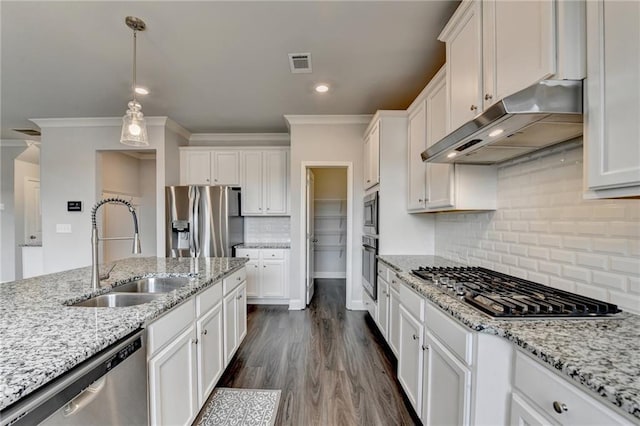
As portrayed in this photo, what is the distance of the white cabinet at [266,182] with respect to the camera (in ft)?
14.8

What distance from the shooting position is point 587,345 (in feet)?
2.93

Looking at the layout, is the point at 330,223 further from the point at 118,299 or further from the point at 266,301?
the point at 118,299

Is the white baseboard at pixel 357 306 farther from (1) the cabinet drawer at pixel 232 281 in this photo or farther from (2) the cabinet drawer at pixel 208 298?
(2) the cabinet drawer at pixel 208 298

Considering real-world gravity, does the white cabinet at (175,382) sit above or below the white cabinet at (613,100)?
below

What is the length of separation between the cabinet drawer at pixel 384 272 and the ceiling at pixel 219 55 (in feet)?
6.07

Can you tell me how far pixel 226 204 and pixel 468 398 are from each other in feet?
12.1

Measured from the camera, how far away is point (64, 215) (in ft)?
13.7

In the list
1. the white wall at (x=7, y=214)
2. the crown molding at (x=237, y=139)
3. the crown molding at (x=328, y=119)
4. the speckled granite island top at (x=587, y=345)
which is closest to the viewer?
the speckled granite island top at (x=587, y=345)

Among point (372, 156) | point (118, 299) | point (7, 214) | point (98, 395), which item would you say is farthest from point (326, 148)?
point (7, 214)

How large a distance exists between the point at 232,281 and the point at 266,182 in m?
2.36

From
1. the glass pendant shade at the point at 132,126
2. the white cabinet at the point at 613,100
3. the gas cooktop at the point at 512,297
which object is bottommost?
the gas cooktop at the point at 512,297

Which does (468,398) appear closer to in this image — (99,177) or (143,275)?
(143,275)

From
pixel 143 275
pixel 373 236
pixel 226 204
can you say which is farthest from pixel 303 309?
pixel 143 275

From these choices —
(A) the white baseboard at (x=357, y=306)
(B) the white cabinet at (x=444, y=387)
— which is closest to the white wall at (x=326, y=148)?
(A) the white baseboard at (x=357, y=306)
